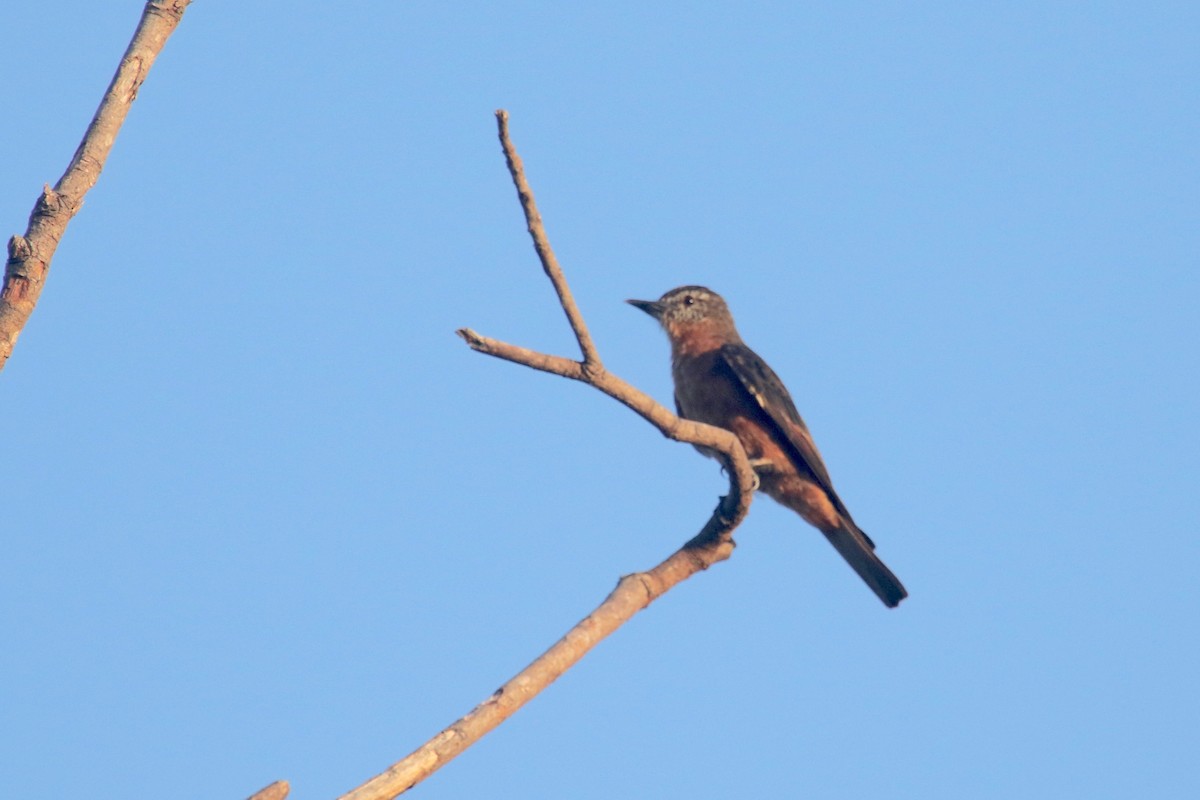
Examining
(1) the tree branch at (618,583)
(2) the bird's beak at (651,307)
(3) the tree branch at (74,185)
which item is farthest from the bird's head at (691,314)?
(3) the tree branch at (74,185)

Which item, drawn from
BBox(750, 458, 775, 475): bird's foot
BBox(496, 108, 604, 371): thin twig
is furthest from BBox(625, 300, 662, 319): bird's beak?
BBox(496, 108, 604, 371): thin twig

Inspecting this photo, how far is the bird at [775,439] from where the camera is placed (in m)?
8.88

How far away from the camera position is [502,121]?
15.2 feet

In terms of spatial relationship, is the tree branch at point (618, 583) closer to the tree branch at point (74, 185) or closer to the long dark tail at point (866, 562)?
the tree branch at point (74, 185)

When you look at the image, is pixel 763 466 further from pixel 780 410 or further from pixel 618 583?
pixel 618 583

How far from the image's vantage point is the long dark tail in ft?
28.9

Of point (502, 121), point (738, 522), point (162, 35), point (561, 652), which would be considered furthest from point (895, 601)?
point (162, 35)

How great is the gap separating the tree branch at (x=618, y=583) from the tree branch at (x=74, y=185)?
1.45m

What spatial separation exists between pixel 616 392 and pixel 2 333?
232 cm

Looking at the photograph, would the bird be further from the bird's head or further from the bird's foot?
the bird's head

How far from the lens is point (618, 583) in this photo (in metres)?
6.20

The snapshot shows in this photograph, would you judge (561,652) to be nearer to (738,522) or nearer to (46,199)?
(738,522)

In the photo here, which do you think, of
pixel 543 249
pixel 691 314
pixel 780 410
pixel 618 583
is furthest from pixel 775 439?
pixel 543 249

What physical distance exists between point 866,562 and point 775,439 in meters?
1.07
